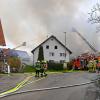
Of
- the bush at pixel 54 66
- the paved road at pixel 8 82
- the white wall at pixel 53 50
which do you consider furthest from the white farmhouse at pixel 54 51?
the paved road at pixel 8 82

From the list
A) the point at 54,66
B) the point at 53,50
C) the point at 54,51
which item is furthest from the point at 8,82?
the point at 54,51

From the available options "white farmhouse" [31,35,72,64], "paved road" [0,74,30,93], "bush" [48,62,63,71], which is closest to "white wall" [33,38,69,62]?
"white farmhouse" [31,35,72,64]

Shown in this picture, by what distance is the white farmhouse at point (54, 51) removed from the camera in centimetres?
9038

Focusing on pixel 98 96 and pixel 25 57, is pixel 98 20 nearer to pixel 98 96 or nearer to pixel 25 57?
pixel 98 96

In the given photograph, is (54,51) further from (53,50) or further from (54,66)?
(54,66)

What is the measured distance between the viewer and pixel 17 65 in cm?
5138

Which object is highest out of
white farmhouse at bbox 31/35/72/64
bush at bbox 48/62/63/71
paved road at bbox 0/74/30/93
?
white farmhouse at bbox 31/35/72/64

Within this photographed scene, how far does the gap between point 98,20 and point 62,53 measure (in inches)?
2256

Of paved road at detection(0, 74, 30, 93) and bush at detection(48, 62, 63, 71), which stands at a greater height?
bush at detection(48, 62, 63, 71)

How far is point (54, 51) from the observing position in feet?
301

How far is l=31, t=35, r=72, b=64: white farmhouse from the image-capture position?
90.4 meters

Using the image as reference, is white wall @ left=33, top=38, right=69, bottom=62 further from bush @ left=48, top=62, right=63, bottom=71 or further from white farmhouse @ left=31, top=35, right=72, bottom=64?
bush @ left=48, top=62, right=63, bottom=71

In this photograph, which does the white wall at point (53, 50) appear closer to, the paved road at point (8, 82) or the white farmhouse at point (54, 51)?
the white farmhouse at point (54, 51)

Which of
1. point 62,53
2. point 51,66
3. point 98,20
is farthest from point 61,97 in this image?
point 62,53
